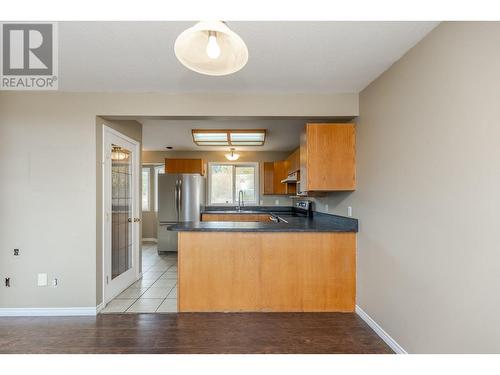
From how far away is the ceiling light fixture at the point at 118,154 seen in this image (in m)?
3.24

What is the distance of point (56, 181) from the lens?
2.77 m

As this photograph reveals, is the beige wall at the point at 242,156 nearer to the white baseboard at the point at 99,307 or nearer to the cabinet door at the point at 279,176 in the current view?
the cabinet door at the point at 279,176

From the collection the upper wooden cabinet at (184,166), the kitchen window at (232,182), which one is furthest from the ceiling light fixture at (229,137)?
the kitchen window at (232,182)

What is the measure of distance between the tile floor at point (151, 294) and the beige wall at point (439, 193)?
231cm

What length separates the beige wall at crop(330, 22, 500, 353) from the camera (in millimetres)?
1308

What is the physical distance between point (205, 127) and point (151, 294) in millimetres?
2665

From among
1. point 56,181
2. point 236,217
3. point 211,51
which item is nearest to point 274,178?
point 236,217

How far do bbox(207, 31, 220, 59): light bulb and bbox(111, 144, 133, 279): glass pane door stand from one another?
272cm

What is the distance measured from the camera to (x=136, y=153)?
385 cm

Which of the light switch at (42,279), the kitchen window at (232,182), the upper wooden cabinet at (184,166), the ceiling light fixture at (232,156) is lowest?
the light switch at (42,279)

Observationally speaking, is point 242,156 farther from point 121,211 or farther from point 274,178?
point 121,211

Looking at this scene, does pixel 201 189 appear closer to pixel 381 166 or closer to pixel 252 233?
pixel 252 233
